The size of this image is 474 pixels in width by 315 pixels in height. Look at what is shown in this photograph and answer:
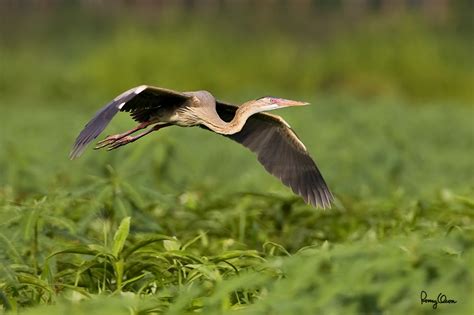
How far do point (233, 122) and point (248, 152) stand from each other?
639 cm

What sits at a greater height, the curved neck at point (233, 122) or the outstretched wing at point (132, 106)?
the outstretched wing at point (132, 106)

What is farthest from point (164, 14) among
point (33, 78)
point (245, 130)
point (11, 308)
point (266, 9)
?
point (11, 308)

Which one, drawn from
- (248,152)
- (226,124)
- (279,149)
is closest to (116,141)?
(226,124)

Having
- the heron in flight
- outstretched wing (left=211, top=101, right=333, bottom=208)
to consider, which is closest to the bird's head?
the heron in flight

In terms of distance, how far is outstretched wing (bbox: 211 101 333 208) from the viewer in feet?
20.2

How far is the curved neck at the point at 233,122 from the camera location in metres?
5.71

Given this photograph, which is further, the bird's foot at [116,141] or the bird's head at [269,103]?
the bird's head at [269,103]

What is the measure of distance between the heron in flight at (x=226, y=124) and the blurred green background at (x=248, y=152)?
23 cm

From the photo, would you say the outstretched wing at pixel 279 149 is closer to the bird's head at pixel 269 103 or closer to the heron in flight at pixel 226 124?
the heron in flight at pixel 226 124

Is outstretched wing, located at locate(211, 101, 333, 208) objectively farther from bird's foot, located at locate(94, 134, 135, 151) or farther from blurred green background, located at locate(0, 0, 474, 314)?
bird's foot, located at locate(94, 134, 135, 151)

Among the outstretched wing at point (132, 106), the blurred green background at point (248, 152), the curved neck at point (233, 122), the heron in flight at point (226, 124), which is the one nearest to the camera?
the blurred green background at point (248, 152)

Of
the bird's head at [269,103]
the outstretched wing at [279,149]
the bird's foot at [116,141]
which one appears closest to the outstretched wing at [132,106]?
the bird's foot at [116,141]

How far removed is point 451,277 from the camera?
3.74 metres

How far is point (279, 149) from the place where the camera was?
20.5 feet
